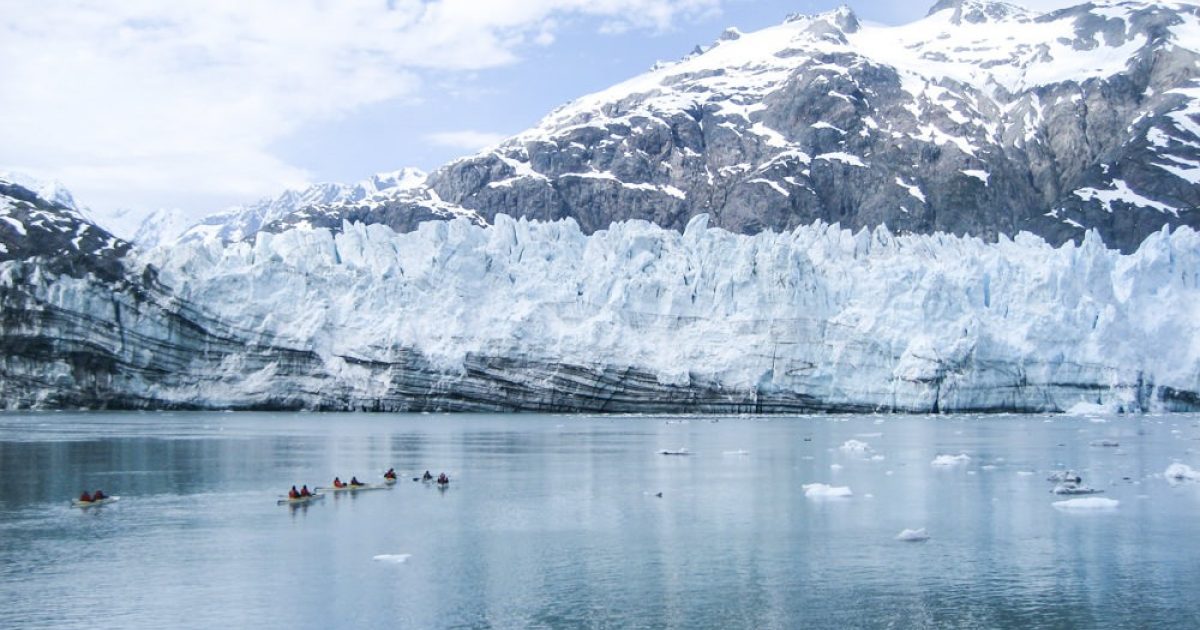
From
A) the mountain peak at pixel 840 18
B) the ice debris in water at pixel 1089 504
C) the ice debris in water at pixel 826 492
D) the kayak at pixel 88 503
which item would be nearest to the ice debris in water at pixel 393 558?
the kayak at pixel 88 503

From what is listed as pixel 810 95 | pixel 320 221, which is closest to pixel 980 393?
pixel 810 95

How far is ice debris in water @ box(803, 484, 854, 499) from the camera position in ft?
93.8

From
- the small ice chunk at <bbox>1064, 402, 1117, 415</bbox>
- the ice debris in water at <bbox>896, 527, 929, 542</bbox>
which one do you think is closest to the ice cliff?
the small ice chunk at <bbox>1064, 402, 1117, 415</bbox>

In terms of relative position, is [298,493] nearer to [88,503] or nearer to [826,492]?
[88,503]

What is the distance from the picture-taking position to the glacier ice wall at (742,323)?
64.1 meters

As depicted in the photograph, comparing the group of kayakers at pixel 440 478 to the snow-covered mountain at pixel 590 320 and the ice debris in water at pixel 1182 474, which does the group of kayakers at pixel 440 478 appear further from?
the snow-covered mountain at pixel 590 320

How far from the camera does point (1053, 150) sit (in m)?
137

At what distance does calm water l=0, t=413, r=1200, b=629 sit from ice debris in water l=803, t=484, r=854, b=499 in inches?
19.0

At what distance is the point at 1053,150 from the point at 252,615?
135221 millimetres

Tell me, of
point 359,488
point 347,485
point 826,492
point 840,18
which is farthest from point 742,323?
point 840,18

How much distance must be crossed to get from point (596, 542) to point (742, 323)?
148 feet

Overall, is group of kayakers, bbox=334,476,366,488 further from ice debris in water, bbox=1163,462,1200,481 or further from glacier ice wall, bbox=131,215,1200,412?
glacier ice wall, bbox=131,215,1200,412

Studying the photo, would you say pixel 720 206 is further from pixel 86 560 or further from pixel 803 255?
pixel 86 560

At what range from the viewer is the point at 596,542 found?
22328 mm
